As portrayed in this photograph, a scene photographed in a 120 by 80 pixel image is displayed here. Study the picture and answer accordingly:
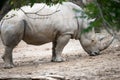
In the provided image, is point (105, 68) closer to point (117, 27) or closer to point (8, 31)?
point (8, 31)

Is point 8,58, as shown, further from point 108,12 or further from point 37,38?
point 108,12

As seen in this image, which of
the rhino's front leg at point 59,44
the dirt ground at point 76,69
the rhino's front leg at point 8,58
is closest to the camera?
the dirt ground at point 76,69

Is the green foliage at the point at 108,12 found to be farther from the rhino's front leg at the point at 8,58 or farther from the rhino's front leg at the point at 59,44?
the rhino's front leg at the point at 59,44

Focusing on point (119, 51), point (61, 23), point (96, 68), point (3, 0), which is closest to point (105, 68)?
point (96, 68)

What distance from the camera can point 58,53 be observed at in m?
11.5

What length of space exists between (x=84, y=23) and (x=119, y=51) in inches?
56.6

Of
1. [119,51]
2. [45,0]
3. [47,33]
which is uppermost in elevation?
[45,0]

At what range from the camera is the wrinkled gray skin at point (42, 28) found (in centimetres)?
1084

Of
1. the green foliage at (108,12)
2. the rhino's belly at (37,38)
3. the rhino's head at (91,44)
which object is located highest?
the green foliage at (108,12)

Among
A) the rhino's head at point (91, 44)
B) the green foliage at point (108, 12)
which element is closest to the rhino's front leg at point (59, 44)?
the rhino's head at point (91, 44)

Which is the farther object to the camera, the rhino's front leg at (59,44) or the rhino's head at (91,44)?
the rhino's head at (91,44)

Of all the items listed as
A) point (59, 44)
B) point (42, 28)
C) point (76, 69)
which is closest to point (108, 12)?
point (76, 69)

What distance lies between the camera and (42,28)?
11.3 meters

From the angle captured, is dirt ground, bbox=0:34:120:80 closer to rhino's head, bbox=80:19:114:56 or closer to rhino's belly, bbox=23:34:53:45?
rhino's head, bbox=80:19:114:56
